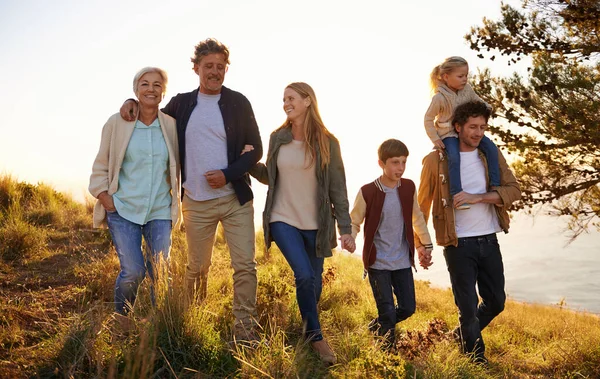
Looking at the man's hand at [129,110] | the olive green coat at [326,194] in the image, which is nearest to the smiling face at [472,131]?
the olive green coat at [326,194]

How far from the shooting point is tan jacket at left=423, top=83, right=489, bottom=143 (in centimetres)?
527

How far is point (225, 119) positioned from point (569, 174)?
6563mm

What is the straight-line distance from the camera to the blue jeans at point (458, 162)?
505cm

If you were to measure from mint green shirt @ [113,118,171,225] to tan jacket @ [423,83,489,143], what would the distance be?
2.50 meters

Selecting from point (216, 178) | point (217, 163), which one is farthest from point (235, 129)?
point (216, 178)

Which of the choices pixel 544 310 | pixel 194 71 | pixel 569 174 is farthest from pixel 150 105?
pixel 544 310

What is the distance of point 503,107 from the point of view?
8938 mm

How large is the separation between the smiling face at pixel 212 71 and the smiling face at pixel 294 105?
0.59 m

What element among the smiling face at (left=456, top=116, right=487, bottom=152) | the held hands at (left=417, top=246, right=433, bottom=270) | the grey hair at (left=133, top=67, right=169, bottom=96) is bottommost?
the held hands at (left=417, top=246, right=433, bottom=270)

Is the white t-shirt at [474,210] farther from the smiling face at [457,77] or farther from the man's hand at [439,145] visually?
the smiling face at [457,77]

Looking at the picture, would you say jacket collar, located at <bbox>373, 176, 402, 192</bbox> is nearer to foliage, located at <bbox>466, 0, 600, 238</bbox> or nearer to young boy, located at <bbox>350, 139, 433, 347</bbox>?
young boy, located at <bbox>350, 139, 433, 347</bbox>

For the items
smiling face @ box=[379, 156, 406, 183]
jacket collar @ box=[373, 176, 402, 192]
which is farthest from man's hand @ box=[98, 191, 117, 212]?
smiling face @ box=[379, 156, 406, 183]

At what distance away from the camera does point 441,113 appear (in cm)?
535

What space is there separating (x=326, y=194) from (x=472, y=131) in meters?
1.52
